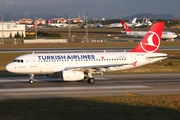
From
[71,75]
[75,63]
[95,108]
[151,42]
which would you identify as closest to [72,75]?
[71,75]

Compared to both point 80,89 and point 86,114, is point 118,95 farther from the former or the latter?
point 86,114

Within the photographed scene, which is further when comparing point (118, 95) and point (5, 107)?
point (118, 95)

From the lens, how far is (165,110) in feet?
74.7

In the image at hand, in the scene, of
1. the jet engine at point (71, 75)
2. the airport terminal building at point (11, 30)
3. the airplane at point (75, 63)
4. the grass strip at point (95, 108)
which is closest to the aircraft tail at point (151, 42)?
the airplane at point (75, 63)

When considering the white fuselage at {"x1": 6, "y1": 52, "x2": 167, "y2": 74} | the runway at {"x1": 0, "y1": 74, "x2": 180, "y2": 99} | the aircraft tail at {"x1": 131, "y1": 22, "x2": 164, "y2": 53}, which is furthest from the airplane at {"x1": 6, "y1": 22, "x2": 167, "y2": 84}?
the runway at {"x1": 0, "y1": 74, "x2": 180, "y2": 99}

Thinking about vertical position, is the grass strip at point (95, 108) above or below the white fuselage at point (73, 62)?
below

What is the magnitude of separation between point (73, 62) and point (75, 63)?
21 cm

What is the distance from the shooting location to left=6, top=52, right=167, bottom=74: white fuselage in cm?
3675

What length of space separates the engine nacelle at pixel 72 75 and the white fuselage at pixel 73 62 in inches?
48.3

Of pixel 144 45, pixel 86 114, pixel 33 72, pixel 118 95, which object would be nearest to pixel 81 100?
pixel 118 95

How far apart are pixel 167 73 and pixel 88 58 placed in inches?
438

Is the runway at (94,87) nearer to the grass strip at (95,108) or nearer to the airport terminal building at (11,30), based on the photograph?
the grass strip at (95,108)

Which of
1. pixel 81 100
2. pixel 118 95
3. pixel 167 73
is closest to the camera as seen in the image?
pixel 81 100

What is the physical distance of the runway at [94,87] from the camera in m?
30.7
